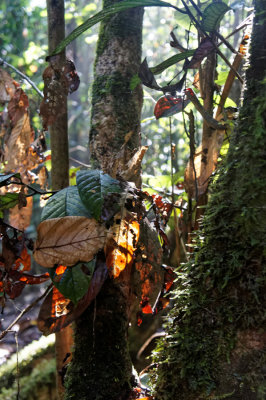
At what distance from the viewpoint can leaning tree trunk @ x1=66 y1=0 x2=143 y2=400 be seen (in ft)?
3.03

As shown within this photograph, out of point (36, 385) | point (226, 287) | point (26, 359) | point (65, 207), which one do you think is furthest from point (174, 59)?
point (26, 359)

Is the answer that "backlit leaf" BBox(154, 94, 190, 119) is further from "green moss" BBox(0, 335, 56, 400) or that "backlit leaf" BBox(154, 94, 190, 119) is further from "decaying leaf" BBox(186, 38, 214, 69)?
"green moss" BBox(0, 335, 56, 400)

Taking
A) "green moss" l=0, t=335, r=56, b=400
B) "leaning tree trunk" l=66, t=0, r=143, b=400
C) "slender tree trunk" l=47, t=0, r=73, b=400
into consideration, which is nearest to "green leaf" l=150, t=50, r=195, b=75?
"leaning tree trunk" l=66, t=0, r=143, b=400

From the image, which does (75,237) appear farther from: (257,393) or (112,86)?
(112,86)

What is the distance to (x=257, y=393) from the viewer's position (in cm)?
69

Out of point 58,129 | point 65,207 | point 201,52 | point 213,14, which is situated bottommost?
point 65,207

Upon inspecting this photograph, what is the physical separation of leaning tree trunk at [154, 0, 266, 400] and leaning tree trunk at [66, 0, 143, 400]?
0.14 meters

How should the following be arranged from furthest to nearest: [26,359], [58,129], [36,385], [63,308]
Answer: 1. [26,359]
2. [36,385]
3. [58,129]
4. [63,308]

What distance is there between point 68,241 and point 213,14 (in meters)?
0.79

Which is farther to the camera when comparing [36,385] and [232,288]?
[36,385]

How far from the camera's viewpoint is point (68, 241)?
34.5 inches

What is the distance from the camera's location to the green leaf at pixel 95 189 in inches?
33.6

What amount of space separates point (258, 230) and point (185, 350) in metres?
0.31

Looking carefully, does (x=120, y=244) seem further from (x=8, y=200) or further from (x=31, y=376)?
(x=31, y=376)
